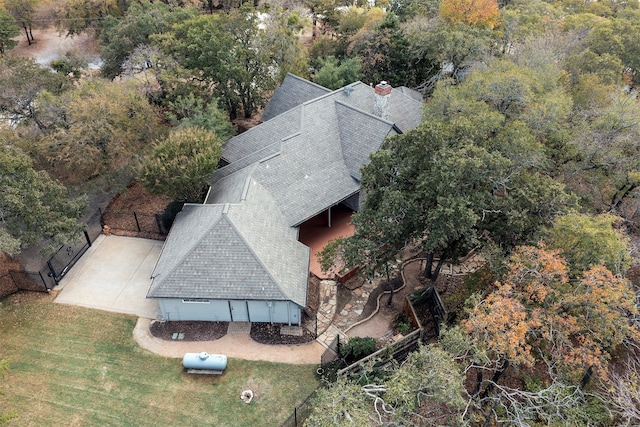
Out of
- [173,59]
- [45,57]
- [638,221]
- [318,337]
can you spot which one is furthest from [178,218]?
[45,57]

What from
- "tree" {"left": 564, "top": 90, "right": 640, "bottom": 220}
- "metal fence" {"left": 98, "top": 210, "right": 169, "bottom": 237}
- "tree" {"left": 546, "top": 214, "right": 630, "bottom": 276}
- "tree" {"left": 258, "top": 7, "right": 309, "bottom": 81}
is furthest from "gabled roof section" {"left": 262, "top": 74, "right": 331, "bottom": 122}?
"tree" {"left": 546, "top": 214, "right": 630, "bottom": 276}

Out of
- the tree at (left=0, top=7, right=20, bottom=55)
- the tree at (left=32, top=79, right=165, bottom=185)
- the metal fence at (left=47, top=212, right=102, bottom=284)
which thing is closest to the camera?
the metal fence at (left=47, top=212, right=102, bottom=284)

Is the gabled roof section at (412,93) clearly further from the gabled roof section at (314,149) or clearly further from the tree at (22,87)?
the tree at (22,87)

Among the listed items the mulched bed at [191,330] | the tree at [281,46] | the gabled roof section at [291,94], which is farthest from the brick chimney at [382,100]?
the mulched bed at [191,330]

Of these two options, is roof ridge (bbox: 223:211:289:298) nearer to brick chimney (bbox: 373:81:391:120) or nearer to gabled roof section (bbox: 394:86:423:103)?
brick chimney (bbox: 373:81:391:120)

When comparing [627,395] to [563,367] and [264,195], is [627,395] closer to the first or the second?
[563,367]

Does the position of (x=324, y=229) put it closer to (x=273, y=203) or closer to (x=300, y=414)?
(x=273, y=203)

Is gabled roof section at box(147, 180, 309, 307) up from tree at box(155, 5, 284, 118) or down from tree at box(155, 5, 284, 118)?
down
